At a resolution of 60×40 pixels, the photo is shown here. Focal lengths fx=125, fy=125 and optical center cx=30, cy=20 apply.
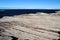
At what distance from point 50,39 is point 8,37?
3.06m

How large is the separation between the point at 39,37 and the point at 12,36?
2.03 metres

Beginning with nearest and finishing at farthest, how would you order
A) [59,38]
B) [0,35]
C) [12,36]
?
[59,38], [12,36], [0,35]

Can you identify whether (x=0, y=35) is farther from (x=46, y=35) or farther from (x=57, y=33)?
(x=57, y=33)

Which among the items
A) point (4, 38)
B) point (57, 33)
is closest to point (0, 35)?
point (4, 38)

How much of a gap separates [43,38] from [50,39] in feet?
1.53

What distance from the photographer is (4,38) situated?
8.90 meters

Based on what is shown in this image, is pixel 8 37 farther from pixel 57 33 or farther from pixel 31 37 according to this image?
pixel 57 33

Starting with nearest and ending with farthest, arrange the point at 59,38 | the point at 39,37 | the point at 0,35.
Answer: the point at 59,38, the point at 39,37, the point at 0,35

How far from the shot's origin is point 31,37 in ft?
26.9

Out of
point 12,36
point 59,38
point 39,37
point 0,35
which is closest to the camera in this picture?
point 59,38

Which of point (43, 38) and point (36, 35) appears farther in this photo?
point (36, 35)

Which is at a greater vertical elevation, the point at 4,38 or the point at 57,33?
the point at 57,33

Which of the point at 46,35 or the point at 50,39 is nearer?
the point at 50,39

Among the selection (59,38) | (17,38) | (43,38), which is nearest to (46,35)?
(43,38)
